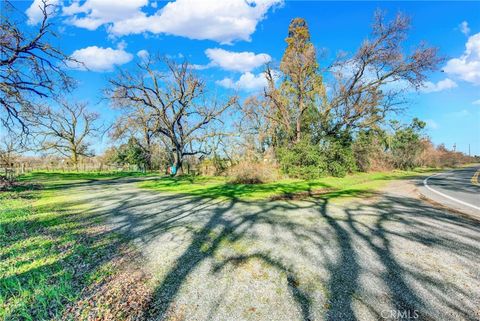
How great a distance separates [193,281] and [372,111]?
2275cm

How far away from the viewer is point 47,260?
172 inches

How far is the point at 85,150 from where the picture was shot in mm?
44188

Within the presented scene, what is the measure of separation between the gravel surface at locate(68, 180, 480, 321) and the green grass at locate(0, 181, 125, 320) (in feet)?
2.50

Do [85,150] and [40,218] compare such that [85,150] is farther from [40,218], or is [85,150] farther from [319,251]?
[319,251]

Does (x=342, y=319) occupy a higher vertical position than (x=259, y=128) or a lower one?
lower

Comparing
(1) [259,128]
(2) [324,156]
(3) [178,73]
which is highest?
(3) [178,73]

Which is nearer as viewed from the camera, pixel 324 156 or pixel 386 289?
pixel 386 289

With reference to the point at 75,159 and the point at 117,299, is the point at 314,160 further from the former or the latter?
the point at 75,159

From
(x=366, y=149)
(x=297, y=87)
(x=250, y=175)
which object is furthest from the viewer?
(x=366, y=149)

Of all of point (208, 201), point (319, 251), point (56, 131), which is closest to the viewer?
point (319, 251)

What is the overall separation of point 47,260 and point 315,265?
448 centimetres

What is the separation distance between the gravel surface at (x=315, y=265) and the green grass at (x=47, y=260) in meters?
0.76

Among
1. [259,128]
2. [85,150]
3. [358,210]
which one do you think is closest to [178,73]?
[259,128]

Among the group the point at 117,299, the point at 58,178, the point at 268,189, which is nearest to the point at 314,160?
the point at 268,189
